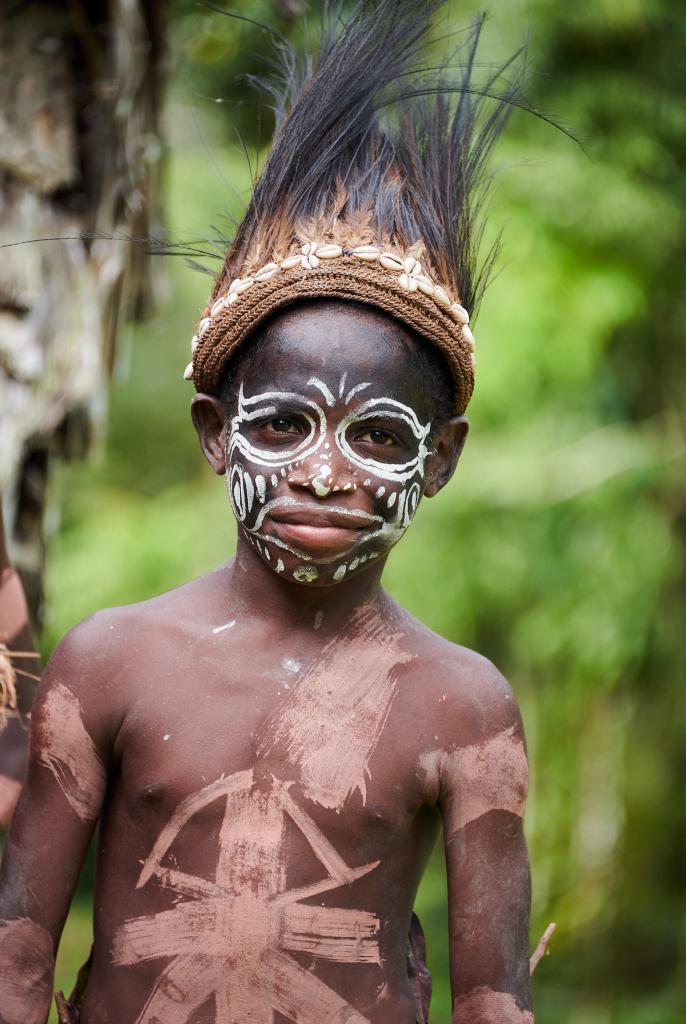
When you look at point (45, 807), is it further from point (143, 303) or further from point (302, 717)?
point (143, 303)

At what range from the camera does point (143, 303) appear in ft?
15.4

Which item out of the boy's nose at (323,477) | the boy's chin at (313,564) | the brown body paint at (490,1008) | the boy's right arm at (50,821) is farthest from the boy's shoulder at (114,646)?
the brown body paint at (490,1008)

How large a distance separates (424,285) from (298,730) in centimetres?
80

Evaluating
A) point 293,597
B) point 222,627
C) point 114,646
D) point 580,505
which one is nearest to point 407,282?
point 293,597

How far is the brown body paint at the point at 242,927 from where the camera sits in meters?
2.03

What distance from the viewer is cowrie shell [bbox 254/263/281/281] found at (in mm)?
2068

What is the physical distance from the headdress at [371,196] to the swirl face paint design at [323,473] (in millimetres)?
156

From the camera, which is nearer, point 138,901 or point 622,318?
point 138,901

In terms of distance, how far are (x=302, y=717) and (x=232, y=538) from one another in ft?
15.4

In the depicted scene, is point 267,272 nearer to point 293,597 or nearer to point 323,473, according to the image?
point 323,473

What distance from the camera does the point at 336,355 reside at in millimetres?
2018

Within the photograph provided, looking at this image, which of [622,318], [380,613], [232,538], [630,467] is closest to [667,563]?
[630,467]

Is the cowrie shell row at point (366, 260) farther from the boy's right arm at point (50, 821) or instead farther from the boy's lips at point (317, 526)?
the boy's right arm at point (50, 821)

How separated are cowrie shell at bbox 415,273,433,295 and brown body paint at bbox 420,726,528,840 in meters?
0.78
